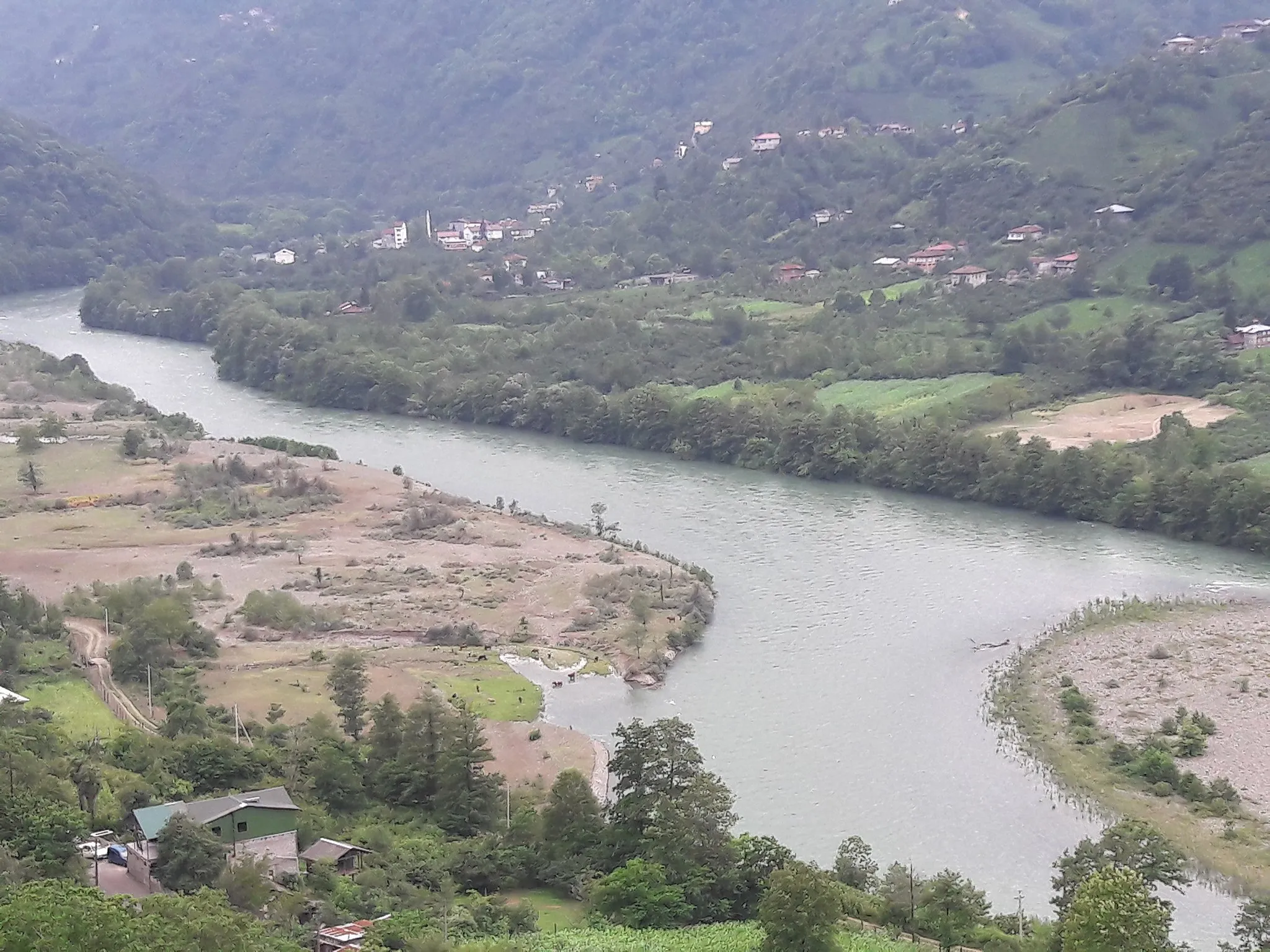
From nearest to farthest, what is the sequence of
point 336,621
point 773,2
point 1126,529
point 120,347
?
point 336,621, point 1126,529, point 120,347, point 773,2

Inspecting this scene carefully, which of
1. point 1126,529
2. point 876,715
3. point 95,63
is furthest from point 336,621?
point 95,63

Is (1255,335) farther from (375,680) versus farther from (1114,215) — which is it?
(375,680)

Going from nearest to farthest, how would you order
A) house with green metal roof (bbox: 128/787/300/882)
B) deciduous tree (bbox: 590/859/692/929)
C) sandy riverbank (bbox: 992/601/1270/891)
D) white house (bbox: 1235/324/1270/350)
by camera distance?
deciduous tree (bbox: 590/859/692/929)
house with green metal roof (bbox: 128/787/300/882)
sandy riverbank (bbox: 992/601/1270/891)
white house (bbox: 1235/324/1270/350)

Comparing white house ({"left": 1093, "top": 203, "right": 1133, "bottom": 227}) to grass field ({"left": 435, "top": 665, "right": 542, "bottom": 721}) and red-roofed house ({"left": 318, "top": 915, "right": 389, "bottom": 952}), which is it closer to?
grass field ({"left": 435, "top": 665, "right": 542, "bottom": 721})

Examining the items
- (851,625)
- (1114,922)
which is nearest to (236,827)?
(1114,922)

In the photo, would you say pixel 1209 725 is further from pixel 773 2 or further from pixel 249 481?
pixel 773 2

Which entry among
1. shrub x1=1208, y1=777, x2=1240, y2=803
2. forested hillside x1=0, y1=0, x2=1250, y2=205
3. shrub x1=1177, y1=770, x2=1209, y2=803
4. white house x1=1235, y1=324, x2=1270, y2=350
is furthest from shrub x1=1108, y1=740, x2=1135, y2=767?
forested hillside x1=0, y1=0, x2=1250, y2=205
